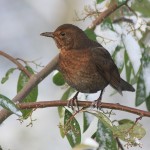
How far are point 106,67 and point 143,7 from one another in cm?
42

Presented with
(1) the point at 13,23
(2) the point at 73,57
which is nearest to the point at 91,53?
(2) the point at 73,57

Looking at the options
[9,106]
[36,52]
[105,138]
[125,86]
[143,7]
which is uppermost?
[9,106]

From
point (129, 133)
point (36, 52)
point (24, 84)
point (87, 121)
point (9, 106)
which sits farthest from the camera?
point (36, 52)

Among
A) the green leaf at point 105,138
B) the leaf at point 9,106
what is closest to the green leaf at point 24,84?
the green leaf at point 105,138

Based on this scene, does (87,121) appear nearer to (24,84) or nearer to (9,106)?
(24,84)

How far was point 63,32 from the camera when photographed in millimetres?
3816

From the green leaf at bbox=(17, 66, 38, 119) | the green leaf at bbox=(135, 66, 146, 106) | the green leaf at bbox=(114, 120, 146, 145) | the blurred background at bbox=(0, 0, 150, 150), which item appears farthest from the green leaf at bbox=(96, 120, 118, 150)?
the blurred background at bbox=(0, 0, 150, 150)

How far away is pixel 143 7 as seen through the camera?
12.4 feet

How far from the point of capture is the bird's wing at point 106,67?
368 centimetres

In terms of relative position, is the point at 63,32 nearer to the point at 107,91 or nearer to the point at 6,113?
the point at 6,113

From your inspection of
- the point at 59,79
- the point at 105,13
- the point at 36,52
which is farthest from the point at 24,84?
the point at 36,52

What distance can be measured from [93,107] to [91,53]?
583 mm

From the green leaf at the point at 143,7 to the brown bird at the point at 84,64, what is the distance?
30 centimetres

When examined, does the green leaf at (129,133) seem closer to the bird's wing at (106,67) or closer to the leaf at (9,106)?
the leaf at (9,106)
